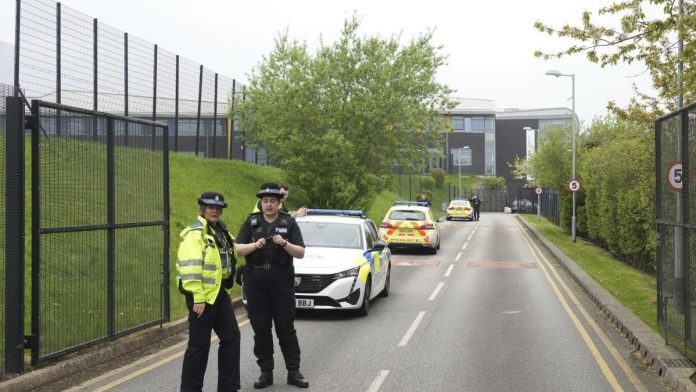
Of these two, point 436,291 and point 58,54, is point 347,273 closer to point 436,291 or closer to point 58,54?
point 436,291

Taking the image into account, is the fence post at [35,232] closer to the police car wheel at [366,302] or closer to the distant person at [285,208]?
the distant person at [285,208]

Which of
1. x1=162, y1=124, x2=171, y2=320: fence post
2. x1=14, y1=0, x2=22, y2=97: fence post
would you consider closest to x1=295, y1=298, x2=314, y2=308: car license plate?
x1=162, y1=124, x2=171, y2=320: fence post

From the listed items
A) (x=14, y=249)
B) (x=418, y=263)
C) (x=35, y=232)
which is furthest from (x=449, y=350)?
(x=418, y=263)

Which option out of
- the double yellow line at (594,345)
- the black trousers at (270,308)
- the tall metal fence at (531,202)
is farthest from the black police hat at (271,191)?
the tall metal fence at (531,202)

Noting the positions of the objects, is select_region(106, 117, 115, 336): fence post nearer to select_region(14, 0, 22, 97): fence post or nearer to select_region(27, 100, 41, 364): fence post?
select_region(27, 100, 41, 364): fence post

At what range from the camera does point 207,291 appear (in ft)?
19.8

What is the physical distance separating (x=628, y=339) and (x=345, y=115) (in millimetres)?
18674

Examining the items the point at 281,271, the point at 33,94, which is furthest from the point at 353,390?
the point at 33,94

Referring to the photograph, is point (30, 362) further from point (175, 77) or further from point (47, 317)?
point (175, 77)

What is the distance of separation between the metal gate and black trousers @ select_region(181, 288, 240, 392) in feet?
6.40

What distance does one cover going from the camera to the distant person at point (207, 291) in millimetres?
5938

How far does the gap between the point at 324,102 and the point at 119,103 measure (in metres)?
7.94

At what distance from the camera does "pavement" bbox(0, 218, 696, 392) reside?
6859mm

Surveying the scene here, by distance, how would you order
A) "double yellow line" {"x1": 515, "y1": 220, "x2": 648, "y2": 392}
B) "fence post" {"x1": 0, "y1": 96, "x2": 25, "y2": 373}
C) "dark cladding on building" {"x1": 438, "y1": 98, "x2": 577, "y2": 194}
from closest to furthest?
"fence post" {"x1": 0, "y1": 96, "x2": 25, "y2": 373}, "double yellow line" {"x1": 515, "y1": 220, "x2": 648, "y2": 392}, "dark cladding on building" {"x1": 438, "y1": 98, "x2": 577, "y2": 194}
